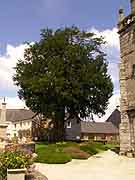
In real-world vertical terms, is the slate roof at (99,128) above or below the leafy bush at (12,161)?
above

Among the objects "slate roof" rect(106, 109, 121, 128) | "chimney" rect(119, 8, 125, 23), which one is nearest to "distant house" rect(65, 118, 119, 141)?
"slate roof" rect(106, 109, 121, 128)

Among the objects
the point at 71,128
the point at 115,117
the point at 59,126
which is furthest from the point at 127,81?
the point at 115,117

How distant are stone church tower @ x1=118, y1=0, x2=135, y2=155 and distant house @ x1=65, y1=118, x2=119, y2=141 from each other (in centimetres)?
5000

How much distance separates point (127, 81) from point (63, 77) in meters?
15.6

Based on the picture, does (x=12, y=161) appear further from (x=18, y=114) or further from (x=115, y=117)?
(x=115, y=117)

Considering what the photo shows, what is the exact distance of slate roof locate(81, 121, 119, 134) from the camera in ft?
262

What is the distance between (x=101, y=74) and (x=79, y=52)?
4.83 m

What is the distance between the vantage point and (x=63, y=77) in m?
43.3

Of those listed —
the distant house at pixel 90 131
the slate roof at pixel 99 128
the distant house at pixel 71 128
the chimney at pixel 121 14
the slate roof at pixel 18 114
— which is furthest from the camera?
the slate roof at pixel 18 114

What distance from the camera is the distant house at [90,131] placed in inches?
3103

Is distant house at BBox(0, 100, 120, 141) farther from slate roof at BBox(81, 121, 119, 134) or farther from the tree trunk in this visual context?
the tree trunk

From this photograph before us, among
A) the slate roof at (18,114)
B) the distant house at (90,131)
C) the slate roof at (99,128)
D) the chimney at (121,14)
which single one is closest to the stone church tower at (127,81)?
the chimney at (121,14)

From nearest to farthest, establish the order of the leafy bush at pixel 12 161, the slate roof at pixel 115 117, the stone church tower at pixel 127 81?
the leafy bush at pixel 12 161
the stone church tower at pixel 127 81
the slate roof at pixel 115 117

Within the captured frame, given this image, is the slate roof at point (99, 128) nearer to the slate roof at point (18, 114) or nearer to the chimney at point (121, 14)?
the slate roof at point (18, 114)
